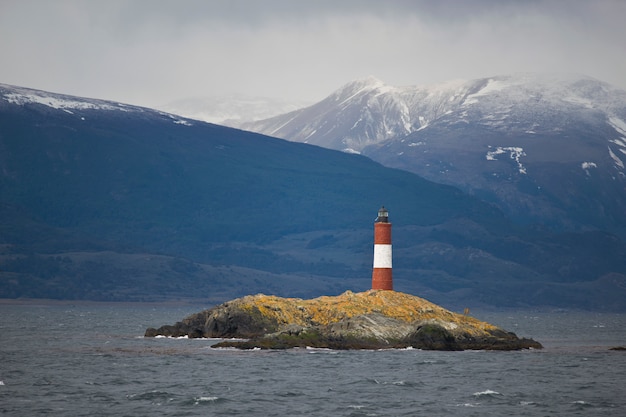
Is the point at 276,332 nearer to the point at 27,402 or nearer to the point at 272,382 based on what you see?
the point at 272,382

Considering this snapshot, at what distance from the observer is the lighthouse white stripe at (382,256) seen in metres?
108

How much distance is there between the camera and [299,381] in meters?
79.2

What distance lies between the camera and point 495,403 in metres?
70.9

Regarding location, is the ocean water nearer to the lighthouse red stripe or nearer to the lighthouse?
the lighthouse

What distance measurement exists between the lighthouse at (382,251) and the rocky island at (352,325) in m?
1.18

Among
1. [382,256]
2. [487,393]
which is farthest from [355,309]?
[487,393]

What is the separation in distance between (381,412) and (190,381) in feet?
53.2

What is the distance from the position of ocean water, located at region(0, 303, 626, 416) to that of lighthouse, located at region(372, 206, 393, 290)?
10656mm

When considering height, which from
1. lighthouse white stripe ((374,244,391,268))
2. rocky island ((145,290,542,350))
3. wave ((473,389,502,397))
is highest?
lighthouse white stripe ((374,244,391,268))

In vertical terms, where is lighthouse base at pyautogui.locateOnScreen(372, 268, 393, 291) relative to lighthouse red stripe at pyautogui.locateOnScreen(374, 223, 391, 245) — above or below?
below

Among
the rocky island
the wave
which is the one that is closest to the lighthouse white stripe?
the rocky island

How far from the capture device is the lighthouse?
108375 mm

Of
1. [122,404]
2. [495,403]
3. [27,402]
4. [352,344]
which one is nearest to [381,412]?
[495,403]

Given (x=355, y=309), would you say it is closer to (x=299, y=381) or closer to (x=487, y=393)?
(x=299, y=381)
